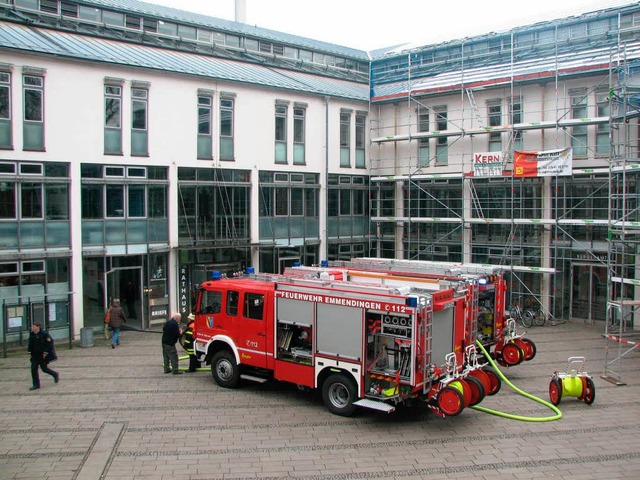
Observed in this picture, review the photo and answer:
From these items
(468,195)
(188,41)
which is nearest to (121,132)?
(188,41)

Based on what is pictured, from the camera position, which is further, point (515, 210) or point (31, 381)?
point (515, 210)

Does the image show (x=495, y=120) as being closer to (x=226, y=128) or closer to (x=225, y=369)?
(x=226, y=128)

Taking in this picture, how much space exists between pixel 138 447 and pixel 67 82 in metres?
12.6

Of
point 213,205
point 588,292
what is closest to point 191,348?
point 213,205

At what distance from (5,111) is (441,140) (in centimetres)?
1594

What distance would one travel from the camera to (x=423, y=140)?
26.8m

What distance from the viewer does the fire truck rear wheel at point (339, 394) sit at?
1212 centimetres

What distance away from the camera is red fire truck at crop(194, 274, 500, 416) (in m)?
11.4

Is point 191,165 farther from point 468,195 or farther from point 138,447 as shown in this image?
point 138,447

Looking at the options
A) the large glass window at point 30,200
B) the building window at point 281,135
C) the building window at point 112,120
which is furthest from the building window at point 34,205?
the building window at point 281,135

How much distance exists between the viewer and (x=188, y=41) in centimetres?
2428

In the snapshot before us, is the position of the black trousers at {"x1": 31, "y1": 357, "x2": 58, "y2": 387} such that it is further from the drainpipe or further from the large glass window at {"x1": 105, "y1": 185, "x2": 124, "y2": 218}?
the drainpipe

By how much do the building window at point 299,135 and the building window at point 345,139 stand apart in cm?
216

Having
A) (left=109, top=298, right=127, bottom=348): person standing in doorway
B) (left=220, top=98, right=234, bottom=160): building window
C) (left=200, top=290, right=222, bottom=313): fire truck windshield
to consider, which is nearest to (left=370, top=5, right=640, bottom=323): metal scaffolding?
(left=220, top=98, right=234, bottom=160): building window
